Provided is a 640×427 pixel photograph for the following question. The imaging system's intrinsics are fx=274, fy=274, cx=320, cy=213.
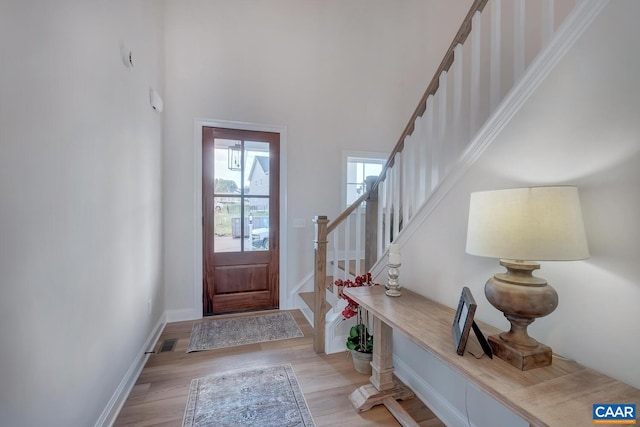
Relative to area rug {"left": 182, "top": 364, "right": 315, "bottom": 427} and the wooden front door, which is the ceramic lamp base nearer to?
area rug {"left": 182, "top": 364, "right": 315, "bottom": 427}

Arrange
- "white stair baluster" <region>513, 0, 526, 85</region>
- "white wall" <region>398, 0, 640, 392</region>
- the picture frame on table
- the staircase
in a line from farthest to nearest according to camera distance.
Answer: "white stair baluster" <region>513, 0, 526, 85</region>
the staircase
the picture frame on table
"white wall" <region>398, 0, 640, 392</region>

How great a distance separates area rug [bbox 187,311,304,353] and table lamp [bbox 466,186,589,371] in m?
2.06

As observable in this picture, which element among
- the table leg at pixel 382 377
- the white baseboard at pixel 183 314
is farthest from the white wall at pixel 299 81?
the table leg at pixel 382 377

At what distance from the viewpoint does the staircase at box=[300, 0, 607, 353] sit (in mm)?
1130

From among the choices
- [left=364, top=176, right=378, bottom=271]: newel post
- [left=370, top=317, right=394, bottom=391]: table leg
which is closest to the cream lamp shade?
[left=370, top=317, right=394, bottom=391]: table leg

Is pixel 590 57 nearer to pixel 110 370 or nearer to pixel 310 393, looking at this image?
pixel 310 393

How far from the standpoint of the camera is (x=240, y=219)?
3.23m

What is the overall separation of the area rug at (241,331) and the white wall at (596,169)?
2.17 m

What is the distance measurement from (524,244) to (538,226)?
0.07m

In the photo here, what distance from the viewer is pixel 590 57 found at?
96 cm

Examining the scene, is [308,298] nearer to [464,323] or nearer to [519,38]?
[464,323]

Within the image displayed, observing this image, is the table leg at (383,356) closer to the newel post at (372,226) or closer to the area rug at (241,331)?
the newel post at (372,226)

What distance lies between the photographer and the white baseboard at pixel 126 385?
1.54 meters

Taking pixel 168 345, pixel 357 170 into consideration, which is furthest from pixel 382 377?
pixel 357 170
